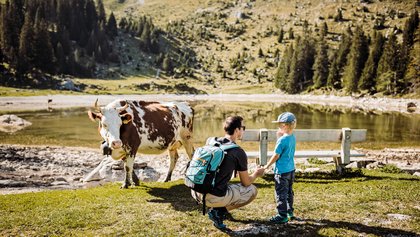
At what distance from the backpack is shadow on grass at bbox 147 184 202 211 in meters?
2.79

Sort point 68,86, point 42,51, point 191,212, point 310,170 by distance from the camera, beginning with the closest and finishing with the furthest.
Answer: point 191,212
point 310,170
point 68,86
point 42,51

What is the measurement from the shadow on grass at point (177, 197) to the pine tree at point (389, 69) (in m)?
94.5

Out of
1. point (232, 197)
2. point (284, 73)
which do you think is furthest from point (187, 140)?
point (284, 73)

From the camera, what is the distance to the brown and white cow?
1138cm

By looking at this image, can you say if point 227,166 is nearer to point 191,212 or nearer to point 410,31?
point 191,212

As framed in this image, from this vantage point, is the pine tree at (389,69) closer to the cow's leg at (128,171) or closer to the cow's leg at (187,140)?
the cow's leg at (187,140)

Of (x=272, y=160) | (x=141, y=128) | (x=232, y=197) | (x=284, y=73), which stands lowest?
(x=232, y=197)

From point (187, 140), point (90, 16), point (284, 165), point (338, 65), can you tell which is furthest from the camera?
point (90, 16)

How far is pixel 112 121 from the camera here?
11328 millimetres

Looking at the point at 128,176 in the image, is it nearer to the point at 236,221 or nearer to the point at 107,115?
the point at 107,115

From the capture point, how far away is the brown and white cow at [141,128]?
1138 centimetres

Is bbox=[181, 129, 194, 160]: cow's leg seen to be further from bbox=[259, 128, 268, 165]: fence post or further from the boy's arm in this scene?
the boy's arm

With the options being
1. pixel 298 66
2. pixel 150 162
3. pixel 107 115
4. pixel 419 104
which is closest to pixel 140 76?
pixel 298 66

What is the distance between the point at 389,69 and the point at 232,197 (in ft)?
332
